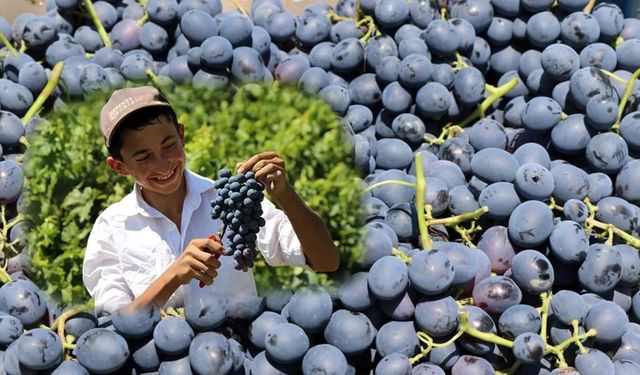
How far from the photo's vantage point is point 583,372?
1.62m

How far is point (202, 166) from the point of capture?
5.51 ft

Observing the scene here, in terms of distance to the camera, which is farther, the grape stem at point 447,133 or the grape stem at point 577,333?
the grape stem at point 447,133

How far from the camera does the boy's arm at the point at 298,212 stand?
3.77ft

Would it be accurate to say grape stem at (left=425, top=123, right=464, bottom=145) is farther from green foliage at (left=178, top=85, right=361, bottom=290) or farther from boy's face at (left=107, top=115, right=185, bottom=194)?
boy's face at (left=107, top=115, right=185, bottom=194)

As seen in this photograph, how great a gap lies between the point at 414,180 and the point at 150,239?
0.73 metres

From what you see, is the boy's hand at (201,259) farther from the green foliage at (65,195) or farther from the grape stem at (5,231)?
the grape stem at (5,231)

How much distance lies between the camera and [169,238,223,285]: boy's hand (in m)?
1.18

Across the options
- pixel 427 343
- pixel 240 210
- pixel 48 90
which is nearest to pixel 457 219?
pixel 427 343

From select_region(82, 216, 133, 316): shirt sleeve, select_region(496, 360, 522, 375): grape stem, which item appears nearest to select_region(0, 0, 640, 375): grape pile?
select_region(496, 360, 522, 375): grape stem

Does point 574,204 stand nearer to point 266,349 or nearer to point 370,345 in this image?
point 370,345

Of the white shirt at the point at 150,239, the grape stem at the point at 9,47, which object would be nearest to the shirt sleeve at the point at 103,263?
the white shirt at the point at 150,239

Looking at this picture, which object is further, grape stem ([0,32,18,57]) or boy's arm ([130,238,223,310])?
grape stem ([0,32,18,57])

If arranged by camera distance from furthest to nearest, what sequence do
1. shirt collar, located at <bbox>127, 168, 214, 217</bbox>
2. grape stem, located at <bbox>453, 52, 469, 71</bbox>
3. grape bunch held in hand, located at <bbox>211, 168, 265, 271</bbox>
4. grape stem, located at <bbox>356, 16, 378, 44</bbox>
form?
grape stem, located at <bbox>356, 16, 378, 44</bbox>
grape stem, located at <bbox>453, 52, 469, 71</bbox>
shirt collar, located at <bbox>127, 168, 214, 217</bbox>
grape bunch held in hand, located at <bbox>211, 168, 265, 271</bbox>

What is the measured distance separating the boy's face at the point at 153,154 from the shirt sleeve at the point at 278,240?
7.3 inches
